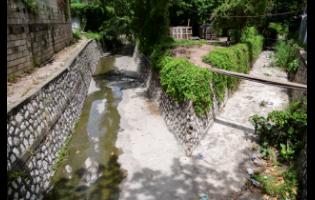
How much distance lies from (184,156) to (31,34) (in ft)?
28.2

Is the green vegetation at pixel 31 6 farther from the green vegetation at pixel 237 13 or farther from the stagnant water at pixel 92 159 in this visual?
the green vegetation at pixel 237 13

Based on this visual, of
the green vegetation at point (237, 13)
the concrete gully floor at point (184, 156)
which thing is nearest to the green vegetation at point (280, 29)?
the green vegetation at point (237, 13)

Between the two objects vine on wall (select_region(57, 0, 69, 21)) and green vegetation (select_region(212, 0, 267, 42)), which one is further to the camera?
vine on wall (select_region(57, 0, 69, 21))

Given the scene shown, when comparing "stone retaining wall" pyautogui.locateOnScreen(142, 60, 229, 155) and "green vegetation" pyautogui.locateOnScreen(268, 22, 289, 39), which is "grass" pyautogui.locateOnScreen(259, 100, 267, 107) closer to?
"stone retaining wall" pyautogui.locateOnScreen(142, 60, 229, 155)

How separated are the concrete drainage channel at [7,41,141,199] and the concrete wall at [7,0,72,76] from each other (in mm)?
1538

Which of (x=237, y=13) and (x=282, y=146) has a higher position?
(x=237, y=13)

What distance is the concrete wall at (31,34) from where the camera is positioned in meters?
8.94

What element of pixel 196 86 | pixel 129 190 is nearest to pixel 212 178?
pixel 129 190

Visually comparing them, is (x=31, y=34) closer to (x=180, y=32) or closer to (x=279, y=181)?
(x=279, y=181)

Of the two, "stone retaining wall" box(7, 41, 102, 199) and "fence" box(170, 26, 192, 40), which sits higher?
"fence" box(170, 26, 192, 40)

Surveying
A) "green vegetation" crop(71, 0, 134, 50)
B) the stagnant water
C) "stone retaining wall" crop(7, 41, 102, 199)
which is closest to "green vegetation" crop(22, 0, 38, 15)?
"stone retaining wall" crop(7, 41, 102, 199)

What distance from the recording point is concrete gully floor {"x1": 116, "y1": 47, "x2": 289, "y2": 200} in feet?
20.7

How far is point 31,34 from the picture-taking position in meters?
10.8

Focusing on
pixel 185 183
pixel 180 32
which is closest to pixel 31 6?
pixel 185 183
